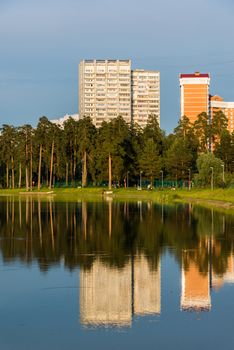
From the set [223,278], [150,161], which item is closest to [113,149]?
[150,161]

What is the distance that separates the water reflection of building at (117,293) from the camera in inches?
666

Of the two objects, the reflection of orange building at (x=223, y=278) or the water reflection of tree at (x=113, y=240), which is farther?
the water reflection of tree at (x=113, y=240)

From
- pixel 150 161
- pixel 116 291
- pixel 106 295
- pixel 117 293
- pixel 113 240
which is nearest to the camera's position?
pixel 106 295

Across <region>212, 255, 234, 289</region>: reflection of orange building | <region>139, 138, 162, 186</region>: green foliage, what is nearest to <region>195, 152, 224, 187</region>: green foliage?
<region>139, 138, 162, 186</region>: green foliage

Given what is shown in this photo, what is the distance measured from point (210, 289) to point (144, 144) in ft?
399

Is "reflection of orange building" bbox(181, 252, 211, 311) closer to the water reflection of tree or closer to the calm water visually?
the calm water

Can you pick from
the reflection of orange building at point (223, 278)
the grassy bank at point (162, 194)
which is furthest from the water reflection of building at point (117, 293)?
the grassy bank at point (162, 194)

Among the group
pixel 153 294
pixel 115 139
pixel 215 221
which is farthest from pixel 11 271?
pixel 115 139

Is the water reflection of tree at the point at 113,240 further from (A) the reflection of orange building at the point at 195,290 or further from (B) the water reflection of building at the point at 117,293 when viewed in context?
(B) the water reflection of building at the point at 117,293

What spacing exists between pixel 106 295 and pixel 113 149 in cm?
10159

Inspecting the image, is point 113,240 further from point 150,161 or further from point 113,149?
point 150,161

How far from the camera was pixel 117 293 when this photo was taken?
19672mm

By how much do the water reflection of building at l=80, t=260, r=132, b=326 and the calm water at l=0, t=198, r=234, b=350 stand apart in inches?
1.1

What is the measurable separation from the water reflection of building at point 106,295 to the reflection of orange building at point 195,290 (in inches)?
67.8
